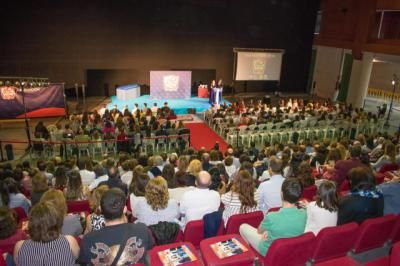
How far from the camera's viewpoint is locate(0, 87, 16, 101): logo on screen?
12.2 m

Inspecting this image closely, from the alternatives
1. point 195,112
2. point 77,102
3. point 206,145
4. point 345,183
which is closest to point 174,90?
point 195,112

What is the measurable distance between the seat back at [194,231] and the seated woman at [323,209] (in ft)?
4.02

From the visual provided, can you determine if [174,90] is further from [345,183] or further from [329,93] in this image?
[345,183]

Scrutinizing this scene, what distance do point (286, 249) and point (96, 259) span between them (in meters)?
1.73

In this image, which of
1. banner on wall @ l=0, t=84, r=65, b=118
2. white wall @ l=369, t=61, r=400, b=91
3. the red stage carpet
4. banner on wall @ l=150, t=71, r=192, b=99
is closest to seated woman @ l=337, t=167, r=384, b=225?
the red stage carpet

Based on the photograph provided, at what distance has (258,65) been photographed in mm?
19047

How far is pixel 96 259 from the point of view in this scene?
267 cm

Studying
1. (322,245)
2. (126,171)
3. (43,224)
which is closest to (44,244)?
(43,224)

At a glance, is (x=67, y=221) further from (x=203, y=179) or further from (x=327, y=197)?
(x=327, y=197)

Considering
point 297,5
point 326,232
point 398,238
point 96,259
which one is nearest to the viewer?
point 96,259

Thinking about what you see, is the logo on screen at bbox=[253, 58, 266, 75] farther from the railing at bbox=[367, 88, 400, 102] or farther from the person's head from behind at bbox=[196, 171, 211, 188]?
the person's head from behind at bbox=[196, 171, 211, 188]

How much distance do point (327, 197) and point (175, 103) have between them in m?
13.5

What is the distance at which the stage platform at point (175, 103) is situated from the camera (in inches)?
614

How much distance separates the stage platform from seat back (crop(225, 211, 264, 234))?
11849mm
